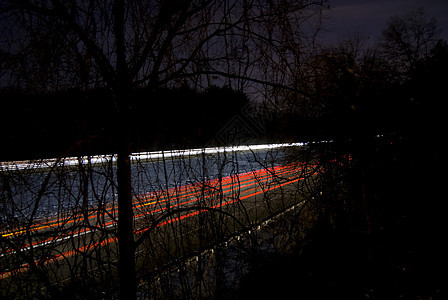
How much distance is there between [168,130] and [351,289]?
12.4ft

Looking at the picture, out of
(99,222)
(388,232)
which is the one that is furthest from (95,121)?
(388,232)

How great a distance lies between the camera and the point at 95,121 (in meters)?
1.95

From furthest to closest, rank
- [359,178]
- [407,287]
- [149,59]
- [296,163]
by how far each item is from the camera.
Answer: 1. [296,163]
2. [407,287]
3. [359,178]
4. [149,59]

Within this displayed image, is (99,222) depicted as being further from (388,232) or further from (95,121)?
(388,232)

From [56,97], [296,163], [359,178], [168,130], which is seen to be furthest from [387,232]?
[56,97]

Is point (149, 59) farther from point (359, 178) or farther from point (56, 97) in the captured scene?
point (359, 178)

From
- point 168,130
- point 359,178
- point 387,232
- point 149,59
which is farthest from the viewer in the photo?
point 387,232

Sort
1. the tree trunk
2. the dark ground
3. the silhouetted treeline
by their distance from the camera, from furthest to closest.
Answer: the dark ground < the tree trunk < the silhouetted treeline

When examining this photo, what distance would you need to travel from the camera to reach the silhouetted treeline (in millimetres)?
1719

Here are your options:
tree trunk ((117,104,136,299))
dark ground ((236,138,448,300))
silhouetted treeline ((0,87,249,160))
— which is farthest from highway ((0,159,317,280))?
dark ground ((236,138,448,300))

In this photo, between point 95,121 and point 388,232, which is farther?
point 388,232

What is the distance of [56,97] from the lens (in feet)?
5.91

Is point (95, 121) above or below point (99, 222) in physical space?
above

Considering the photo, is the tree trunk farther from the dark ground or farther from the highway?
the dark ground
